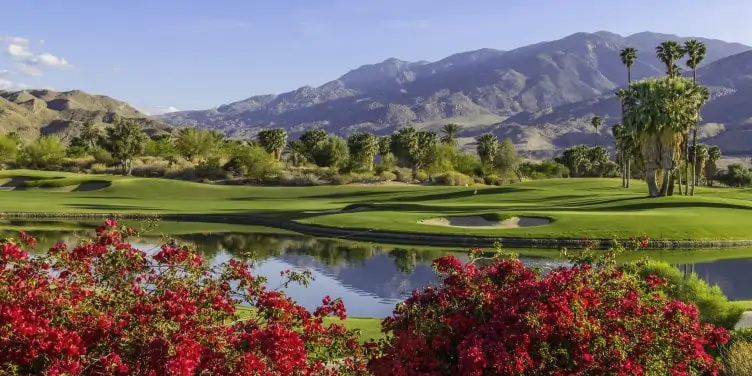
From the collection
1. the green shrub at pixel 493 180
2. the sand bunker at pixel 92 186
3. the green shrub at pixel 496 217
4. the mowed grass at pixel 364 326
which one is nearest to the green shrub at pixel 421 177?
the green shrub at pixel 493 180

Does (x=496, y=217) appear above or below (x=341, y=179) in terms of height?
below

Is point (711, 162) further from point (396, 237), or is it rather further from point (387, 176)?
point (396, 237)

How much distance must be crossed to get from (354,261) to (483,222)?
17.2m

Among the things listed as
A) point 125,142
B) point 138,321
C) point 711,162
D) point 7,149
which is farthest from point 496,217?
point 7,149

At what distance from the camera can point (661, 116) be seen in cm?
6191

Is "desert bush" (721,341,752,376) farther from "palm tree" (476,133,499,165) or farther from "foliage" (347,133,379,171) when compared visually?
"palm tree" (476,133,499,165)

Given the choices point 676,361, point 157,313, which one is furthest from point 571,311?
A: point 157,313

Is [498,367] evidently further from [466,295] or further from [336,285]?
[336,285]

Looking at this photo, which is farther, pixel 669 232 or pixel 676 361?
pixel 669 232

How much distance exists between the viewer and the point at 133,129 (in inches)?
4835

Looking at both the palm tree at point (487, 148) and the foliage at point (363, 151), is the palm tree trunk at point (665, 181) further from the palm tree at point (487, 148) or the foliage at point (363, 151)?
the palm tree at point (487, 148)

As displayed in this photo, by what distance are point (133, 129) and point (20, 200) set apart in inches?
1982

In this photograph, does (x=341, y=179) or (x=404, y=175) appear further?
(x=404, y=175)

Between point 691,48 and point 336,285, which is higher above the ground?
point 691,48
